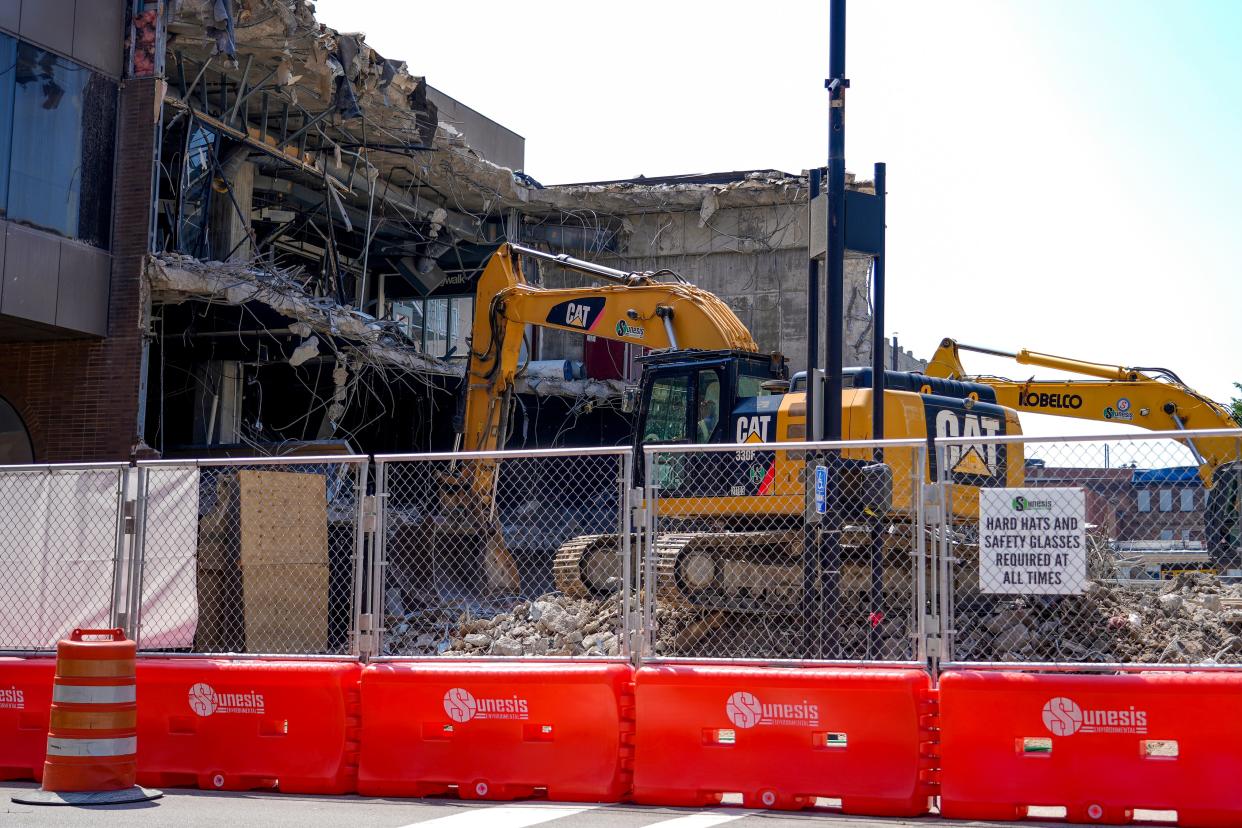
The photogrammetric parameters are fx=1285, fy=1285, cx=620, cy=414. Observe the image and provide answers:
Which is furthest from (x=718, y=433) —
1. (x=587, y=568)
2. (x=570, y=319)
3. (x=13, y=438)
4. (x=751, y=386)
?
(x=13, y=438)

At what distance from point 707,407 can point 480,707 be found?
667 centimetres

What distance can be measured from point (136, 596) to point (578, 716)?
3776 mm

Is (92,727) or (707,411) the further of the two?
(707,411)

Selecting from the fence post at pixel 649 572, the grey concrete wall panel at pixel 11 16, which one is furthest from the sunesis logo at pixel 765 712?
the grey concrete wall panel at pixel 11 16

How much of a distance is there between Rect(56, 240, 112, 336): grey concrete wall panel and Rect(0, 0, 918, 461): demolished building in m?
0.03

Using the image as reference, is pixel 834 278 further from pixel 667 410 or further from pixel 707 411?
pixel 667 410

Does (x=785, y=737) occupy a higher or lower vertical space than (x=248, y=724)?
higher

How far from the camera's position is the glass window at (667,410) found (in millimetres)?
14914

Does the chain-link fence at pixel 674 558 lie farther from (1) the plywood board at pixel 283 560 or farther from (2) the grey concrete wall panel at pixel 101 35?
(2) the grey concrete wall panel at pixel 101 35

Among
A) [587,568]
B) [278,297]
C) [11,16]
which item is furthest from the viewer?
[278,297]

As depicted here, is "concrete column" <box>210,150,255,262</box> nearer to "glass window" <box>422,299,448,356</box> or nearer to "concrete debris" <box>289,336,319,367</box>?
"concrete debris" <box>289,336,319,367</box>

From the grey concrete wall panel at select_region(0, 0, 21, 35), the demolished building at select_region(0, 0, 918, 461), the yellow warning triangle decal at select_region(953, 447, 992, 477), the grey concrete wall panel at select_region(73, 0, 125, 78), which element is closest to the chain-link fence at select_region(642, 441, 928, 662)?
the yellow warning triangle decal at select_region(953, 447, 992, 477)

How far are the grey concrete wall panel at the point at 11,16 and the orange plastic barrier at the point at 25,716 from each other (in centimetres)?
1051

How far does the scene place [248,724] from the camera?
30.3 ft
